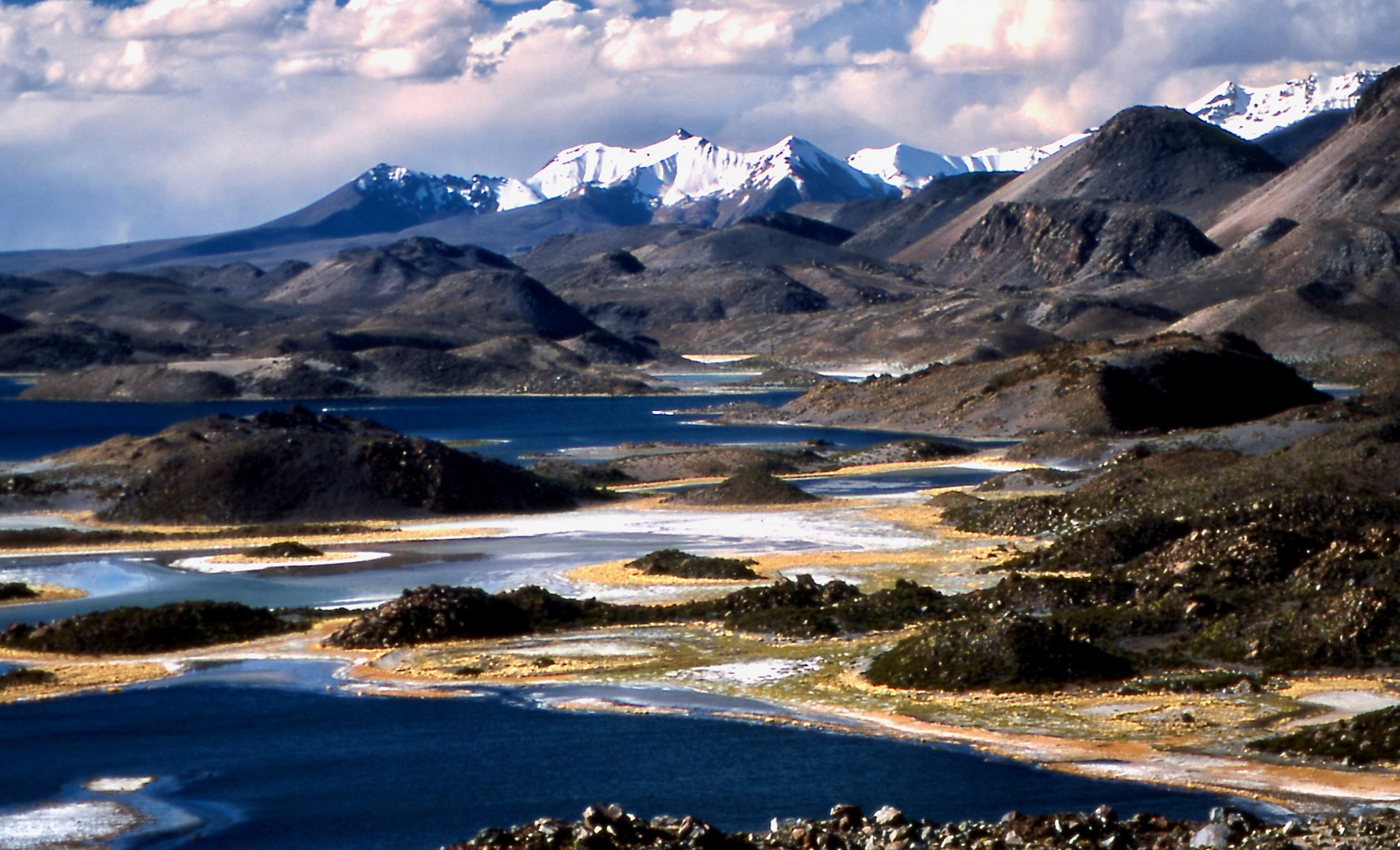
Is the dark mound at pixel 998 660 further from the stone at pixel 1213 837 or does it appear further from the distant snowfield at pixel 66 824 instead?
the distant snowfield at pixel 66 824

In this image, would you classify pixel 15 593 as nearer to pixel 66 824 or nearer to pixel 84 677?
pixel 84 677

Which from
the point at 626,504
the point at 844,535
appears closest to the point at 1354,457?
the point at 844,535

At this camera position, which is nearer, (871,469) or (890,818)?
(890,818)

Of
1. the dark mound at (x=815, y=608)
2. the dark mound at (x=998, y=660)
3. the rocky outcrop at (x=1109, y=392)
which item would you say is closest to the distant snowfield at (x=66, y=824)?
the dark mound at (x=998, y=660)

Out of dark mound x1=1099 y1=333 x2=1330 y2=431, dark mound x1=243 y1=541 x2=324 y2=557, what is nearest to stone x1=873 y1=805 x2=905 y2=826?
dark mound x1=243 y1=541 x2=324 y2=557

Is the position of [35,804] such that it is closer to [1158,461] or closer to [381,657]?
[381,657]

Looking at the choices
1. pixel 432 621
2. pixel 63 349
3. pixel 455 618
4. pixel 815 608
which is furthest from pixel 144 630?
pixel 63 349
